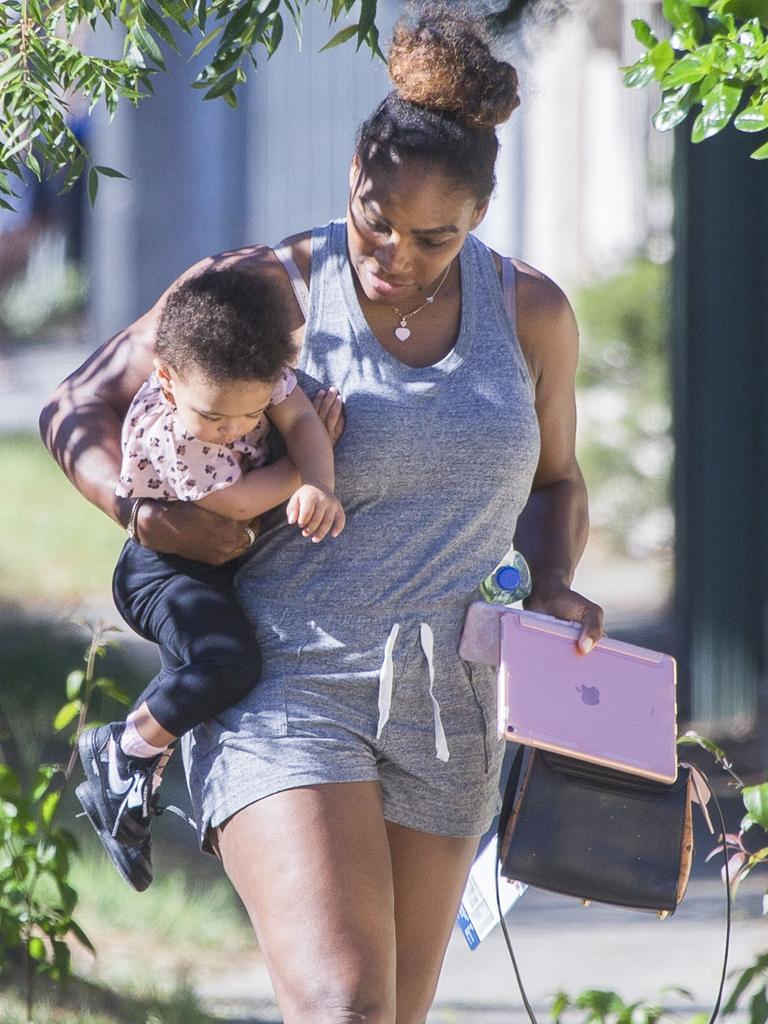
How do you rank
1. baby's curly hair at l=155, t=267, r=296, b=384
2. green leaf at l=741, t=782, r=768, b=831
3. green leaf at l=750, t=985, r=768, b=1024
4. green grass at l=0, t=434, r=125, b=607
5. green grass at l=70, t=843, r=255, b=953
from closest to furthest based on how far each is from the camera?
baby's curly hair at l=155, t=267, r=296, b=384
green leaf at l=741, t=782, r=768, b=831
green leaf at l=750, t=985, r=768, b=1024
green grass at l=70, t=843, r=255, b=953
green grass at l=0, t=434, r=125, b=607

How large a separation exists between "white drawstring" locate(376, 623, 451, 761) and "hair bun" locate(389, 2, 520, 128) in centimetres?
79

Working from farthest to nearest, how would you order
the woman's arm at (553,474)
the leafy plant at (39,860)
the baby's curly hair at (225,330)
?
the leafy plant at (39,860)
the woman's arm at (553,474)
the baby's curly hair at (225,330)

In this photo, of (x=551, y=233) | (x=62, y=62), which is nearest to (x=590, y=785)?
(x=62, y=62)

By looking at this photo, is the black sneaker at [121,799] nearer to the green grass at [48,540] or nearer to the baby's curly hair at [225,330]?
the baby's curly hair at [225,330]

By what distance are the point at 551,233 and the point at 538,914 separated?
874 cm

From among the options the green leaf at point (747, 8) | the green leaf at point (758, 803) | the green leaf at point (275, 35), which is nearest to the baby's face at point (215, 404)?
the green leaf at point (275, 35)

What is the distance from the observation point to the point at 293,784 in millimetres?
2322

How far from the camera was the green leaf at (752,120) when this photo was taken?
7.81 feet

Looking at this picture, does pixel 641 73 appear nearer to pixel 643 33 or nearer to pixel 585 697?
pixel 643 33

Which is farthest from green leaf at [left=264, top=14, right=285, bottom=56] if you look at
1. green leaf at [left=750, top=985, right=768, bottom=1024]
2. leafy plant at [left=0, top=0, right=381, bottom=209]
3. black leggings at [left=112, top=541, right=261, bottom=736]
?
green leaf at [left=750, top=985, right=768, bottom=1024]

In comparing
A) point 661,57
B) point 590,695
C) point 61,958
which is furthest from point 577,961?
point 661,57

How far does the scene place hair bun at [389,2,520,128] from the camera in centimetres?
249

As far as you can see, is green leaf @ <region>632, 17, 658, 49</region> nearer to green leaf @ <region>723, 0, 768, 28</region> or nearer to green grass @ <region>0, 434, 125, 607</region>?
green leaf @ <region>723, 0, 768, 28</region>

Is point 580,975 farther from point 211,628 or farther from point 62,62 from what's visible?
point 62,62
